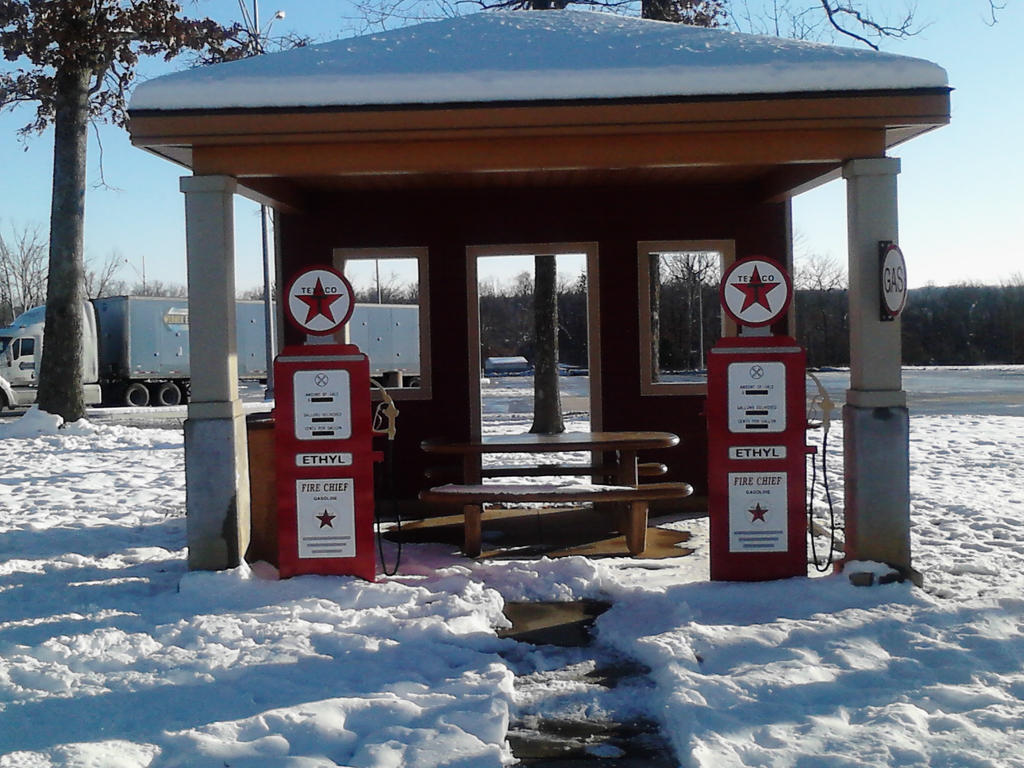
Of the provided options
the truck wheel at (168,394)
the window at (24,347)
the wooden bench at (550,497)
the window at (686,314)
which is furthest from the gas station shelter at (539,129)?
the window at (686,314)

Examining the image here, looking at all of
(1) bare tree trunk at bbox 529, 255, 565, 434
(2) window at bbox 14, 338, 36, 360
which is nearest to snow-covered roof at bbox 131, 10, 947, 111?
(1) bare tree trunk at bbox 529, 255, 565, 434

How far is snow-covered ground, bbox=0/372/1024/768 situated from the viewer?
140 inches

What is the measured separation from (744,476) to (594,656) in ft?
5.35

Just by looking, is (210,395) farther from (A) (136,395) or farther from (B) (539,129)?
(A) (136,395)

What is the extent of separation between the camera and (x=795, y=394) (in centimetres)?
566

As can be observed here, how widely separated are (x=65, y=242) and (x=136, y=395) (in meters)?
11.4

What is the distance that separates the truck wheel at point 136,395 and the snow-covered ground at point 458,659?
64.2 ft

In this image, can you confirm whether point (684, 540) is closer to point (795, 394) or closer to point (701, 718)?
point (795, 394)

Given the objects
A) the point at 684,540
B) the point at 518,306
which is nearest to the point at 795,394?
the point at 684,540

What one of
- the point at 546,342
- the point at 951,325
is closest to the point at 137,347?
the point at 546,342

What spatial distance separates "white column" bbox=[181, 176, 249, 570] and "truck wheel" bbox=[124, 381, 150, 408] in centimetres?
2154

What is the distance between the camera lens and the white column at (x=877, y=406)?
5.65 metres

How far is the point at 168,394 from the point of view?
2647 centimetres

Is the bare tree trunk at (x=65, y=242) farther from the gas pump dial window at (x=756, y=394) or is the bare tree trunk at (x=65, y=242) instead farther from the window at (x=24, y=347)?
the gas pump dial window at (x=756, y=394)
